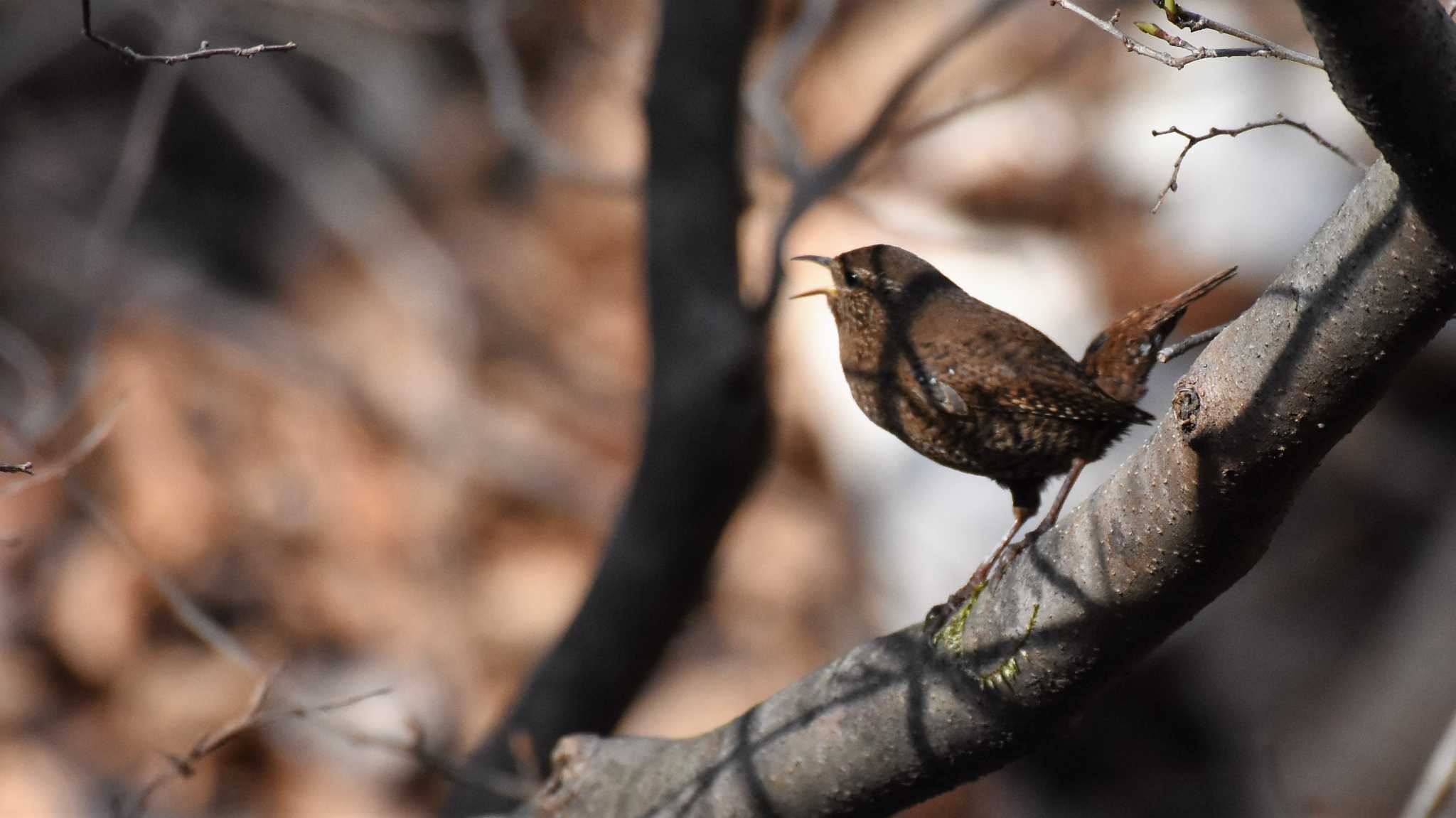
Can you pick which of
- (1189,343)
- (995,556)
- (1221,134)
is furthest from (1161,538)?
(995,556)

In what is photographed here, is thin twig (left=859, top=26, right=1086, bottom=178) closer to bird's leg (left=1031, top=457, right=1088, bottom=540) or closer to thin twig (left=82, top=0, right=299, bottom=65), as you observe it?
bird's leg (left=1031, top=457, right=1088, bottom=540)

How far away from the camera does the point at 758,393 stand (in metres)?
3.37

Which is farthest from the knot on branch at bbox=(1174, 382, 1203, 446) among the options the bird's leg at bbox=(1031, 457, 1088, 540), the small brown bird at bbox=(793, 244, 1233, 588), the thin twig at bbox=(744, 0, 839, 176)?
the thin twig at bbox=(744, 0, 839, 176)

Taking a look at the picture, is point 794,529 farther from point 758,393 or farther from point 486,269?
point 758,393

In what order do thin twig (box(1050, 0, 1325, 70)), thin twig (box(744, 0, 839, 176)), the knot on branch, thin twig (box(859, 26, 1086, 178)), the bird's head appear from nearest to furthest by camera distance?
thin twig (box(1050, 0, 1325, 70))
the knot on branch
the bird's head
thin twig (box(859, 26, 1086, 178))
thin twig (box(744, 0, 839, 176))

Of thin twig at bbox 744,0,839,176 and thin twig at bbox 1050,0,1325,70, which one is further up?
thin twig at bbox 744,0,839,176

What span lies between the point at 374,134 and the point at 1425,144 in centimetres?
691

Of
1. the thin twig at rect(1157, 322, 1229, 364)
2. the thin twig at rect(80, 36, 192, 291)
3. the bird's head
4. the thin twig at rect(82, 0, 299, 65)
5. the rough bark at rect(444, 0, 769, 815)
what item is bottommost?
the thin twig at rect(1157, 322, 1229, 364)

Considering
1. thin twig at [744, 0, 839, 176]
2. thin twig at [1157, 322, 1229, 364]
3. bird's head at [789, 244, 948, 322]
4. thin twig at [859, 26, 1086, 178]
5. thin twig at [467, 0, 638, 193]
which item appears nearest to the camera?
thin twig at [1157, 322, 1229, 364]

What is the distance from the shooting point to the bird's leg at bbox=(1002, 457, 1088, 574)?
1788 millimetres

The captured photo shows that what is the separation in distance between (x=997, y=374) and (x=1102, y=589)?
71 cm

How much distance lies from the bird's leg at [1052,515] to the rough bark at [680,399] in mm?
1262

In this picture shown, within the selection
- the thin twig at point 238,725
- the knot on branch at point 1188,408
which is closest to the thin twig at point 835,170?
the thin twig at point 238,725

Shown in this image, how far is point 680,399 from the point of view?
11.1 ft
